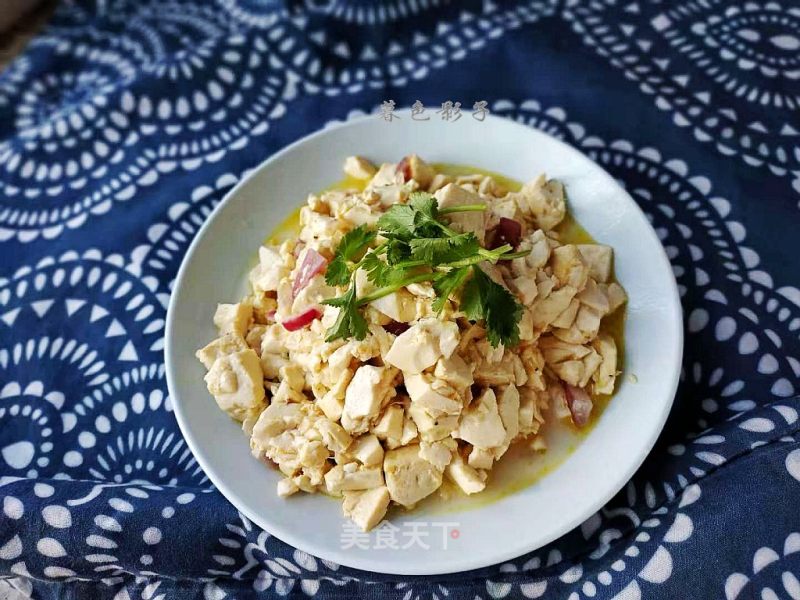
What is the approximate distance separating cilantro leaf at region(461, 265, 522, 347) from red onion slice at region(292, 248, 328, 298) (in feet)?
1.20

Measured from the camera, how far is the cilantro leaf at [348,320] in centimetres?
157

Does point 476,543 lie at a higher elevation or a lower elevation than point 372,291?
lower

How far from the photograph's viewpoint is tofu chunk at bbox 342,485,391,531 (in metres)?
1.55

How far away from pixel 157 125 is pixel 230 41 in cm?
40

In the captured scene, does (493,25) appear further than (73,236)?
Yes

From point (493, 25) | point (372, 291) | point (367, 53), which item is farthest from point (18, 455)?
point (493, 25)

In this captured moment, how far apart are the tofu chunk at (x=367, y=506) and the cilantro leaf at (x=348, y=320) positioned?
34 cm

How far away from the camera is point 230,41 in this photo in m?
2.57

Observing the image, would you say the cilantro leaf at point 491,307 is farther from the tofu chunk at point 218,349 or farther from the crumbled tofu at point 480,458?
the tofu chunk at point 218,349

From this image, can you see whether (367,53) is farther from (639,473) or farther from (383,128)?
(639,473)

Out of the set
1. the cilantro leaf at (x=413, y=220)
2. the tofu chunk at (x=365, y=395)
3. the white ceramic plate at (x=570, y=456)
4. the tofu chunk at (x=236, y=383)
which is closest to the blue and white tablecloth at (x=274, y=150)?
the white ceramic plate at (x=570, y=456)

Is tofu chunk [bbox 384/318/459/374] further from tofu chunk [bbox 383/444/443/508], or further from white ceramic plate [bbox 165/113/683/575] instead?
white ceramic plate [bbox 165/113/683/575]

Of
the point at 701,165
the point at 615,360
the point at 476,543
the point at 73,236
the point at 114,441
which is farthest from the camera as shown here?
the point at 73,236

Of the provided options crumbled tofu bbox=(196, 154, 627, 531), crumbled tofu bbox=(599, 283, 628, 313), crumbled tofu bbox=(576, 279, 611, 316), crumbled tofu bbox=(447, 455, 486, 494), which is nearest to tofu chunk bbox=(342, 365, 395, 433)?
crumbled tofu bbox=(196, 154, 627, 531)
